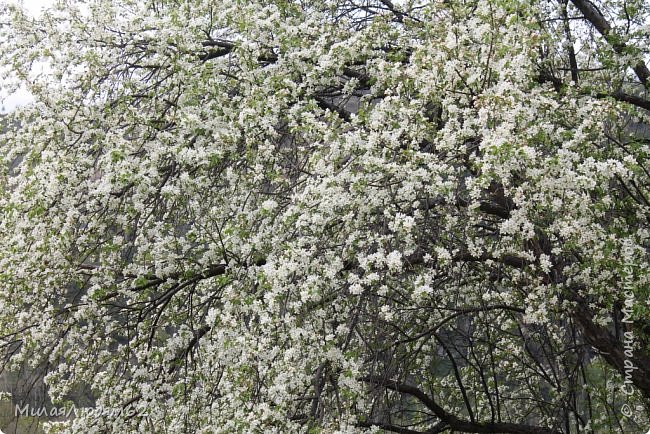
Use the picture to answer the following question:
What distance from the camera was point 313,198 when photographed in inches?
197

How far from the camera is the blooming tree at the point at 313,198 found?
4852mm

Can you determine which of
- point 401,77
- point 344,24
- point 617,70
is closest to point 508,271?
point 401,77

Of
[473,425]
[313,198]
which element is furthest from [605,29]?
[473,425]

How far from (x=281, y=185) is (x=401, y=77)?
1492mm

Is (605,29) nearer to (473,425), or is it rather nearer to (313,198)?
(313,198)

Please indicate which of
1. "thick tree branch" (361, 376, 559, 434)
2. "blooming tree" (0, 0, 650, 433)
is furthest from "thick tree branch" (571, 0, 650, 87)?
"thick tree branch" (361, 376, 559, 434)

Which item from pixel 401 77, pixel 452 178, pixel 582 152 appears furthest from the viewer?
pixel 401 77

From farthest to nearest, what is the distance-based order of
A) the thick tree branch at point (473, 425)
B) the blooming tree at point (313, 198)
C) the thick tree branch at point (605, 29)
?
1. the thick tree branch at point (473, 425)
2. the thick tree branch at point (605, 29)
3. the blooming tree at point (313, 198)

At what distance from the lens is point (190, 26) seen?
21.2 feet

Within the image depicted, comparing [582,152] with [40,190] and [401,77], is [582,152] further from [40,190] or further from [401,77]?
[40,190]

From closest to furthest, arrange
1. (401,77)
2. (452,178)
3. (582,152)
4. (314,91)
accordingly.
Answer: (452,178) → (582,152) → (401,77) → (314,91)

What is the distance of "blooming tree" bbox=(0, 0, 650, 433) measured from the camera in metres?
4.85

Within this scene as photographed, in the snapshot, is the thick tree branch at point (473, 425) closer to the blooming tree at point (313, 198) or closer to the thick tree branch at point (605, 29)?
the blooming tree at point (313, 198)

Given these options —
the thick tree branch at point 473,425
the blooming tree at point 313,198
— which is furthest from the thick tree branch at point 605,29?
the thick tree branch at point 473,425
